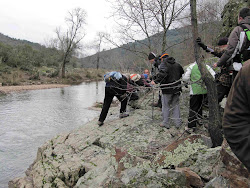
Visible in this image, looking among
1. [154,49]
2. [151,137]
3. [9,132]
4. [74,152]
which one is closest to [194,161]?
[151,137]

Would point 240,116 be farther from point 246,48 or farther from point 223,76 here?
point 223,76

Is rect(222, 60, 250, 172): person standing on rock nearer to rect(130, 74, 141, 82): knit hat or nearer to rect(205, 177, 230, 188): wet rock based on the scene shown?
rect(205, 177, 230, 188): wet rock

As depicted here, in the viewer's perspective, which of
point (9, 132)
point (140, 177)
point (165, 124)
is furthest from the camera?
point (9, 132)

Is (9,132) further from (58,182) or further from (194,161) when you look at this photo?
(194,161)

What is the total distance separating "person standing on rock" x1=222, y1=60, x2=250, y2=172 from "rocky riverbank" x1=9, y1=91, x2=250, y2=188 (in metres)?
0.84

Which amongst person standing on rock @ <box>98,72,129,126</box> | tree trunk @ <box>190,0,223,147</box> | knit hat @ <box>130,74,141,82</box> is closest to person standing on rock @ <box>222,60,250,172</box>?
tree trunk @ <box>190,0,223,147</box>

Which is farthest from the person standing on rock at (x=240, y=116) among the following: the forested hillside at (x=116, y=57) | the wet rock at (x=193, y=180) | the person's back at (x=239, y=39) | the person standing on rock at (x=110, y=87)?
the forested hillside at (x=116, y=57)

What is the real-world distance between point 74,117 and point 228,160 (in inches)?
330

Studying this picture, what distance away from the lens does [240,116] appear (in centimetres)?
132

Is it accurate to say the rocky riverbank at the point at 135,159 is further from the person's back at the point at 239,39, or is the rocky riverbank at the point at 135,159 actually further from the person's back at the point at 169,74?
the person's back at the point at 239,39

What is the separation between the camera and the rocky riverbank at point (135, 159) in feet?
7.64

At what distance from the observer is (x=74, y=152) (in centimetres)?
457

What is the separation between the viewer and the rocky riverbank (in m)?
2.33

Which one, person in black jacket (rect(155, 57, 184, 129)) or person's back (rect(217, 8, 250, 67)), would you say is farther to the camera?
person in black jacket (rect(155, 57, 184, 129))
